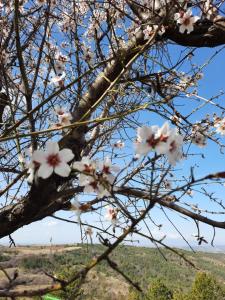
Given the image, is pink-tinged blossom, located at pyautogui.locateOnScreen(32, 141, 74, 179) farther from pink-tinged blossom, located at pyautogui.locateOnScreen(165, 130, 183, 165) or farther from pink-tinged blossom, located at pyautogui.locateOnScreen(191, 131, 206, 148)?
pink-tinged blossom, located at pyautogui.locateOnScreen(191, 131, 206, 148)

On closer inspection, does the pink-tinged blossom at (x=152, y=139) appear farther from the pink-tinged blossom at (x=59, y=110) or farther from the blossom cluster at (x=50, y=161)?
the pink-tinged blossom at (x=59, y=110)

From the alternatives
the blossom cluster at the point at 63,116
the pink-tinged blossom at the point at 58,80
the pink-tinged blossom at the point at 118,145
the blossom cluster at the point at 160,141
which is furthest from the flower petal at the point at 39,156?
the pink-tinged blossom at the point at 118,145

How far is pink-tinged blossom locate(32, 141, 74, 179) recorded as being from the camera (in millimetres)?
1662

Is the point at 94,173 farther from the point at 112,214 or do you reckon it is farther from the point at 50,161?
the point at 112,214

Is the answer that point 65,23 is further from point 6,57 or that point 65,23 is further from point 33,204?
point 33,204

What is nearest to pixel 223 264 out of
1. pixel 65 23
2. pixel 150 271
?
pixel 150 271

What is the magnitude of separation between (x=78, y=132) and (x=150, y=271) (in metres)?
141

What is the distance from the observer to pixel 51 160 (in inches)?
66.8

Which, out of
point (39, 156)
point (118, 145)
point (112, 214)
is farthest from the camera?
point (118, 145)

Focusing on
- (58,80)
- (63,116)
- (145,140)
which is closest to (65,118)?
(63,116)

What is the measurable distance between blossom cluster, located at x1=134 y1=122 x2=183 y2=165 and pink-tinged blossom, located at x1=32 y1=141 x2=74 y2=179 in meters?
0.32

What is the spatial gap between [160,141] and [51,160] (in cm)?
43

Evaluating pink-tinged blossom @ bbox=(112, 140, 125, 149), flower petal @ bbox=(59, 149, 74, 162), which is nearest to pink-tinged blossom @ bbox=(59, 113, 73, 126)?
flower petal @ bbox=(59, 149, 74, 162)

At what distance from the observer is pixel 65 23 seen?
4.86 meters
